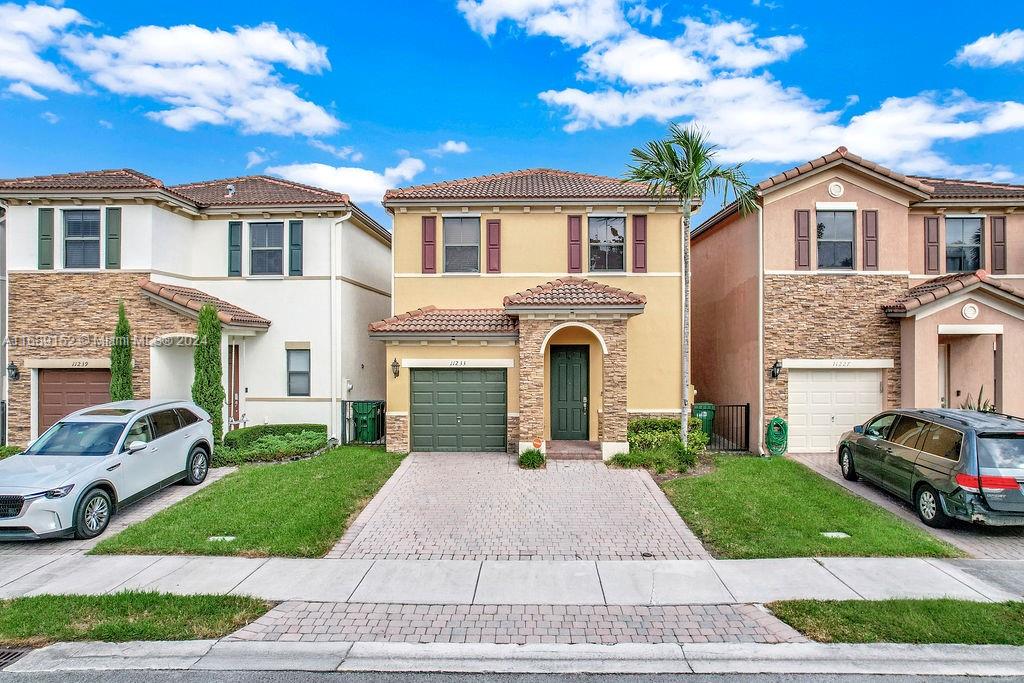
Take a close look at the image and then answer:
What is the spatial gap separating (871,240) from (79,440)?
17688mm

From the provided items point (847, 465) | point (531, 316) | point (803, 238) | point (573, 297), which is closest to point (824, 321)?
point (803, 238)

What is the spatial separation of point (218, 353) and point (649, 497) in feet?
34.8

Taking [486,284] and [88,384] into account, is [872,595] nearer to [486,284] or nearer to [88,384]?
[486,284]

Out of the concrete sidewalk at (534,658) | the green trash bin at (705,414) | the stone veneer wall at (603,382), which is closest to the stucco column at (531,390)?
the stone veneer wall at (603,382)

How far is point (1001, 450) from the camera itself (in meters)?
8.23

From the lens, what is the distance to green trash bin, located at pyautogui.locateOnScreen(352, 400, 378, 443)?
14984 millimetres

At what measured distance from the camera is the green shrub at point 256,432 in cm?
1343

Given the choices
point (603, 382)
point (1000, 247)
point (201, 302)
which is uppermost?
point (1000, 247)

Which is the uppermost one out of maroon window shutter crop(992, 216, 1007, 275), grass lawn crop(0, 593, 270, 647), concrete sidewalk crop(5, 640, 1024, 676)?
maroon window shutter crop(992, 216, 1007, 275)

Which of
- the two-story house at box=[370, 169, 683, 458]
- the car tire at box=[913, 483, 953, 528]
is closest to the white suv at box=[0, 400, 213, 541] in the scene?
the two-story house at box=[370, 169, 683, 458]

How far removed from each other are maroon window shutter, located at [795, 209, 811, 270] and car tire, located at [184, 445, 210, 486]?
576 inches

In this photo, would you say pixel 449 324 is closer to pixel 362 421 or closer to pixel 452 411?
pixel 452 411

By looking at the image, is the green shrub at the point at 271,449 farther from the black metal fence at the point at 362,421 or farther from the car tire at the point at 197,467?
the car tire at the point at 197,467

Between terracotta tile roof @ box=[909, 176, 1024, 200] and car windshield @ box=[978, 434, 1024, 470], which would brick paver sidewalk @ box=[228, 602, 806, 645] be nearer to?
car windshield @ box=[978, 434, 1024, 470]
